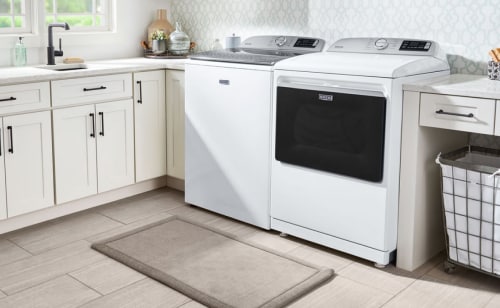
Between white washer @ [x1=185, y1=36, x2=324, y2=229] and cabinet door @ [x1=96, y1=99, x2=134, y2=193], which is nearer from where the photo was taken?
white washer @ [x1=185, y1=36, x2=324, y2=229]

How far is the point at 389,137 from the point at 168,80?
1676mm

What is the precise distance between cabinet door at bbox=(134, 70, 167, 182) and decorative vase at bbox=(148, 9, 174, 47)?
544mm

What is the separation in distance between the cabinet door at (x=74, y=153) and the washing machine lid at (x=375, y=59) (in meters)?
1.17

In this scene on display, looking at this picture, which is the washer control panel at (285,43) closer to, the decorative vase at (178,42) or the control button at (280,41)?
the control button at (280,41)

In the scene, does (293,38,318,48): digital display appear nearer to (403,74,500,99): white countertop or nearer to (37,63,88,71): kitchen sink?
(403,74,500,99): white countertop

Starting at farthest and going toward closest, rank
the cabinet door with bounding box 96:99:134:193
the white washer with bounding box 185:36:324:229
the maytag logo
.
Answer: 1. the cabinet door with bounding box 96:99:134:193
2. the white washer with bounding box 185:36:324:229
3. the maytag logo

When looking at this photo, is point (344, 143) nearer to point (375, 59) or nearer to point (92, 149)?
point (375, 59)

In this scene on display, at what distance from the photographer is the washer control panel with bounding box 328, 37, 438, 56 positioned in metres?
3.16

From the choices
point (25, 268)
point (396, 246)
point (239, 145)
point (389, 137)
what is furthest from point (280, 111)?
point (25, 268)

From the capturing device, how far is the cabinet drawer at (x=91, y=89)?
338 cm

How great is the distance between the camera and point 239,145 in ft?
11.2

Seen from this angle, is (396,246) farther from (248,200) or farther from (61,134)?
(61,134)

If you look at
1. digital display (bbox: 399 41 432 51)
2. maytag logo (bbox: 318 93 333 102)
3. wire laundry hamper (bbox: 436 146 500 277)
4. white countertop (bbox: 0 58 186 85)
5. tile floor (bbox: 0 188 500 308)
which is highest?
digital display (bbox: 399 41 432 51)

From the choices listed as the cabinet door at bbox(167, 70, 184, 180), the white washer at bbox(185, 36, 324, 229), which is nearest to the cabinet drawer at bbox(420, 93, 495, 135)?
the white washer at bbox(185, 36, 324, 229)
